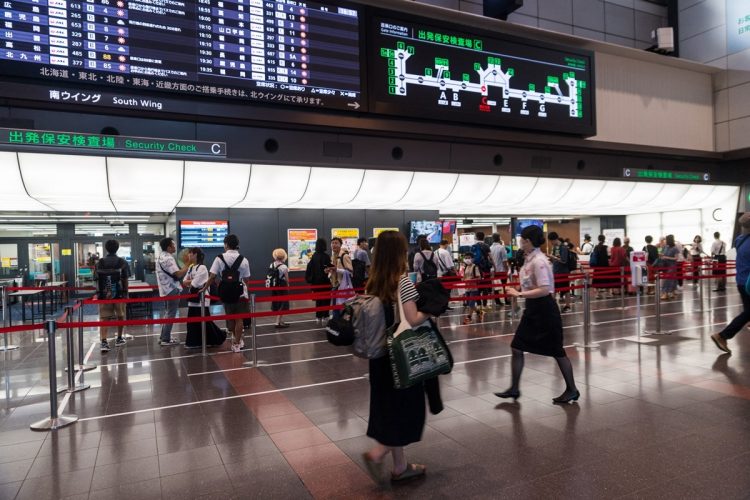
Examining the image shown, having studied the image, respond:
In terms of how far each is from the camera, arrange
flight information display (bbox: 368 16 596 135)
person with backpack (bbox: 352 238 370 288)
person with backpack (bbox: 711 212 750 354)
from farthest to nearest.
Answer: person with backpack (bbox: 352 238 370 288)
flight information display (bbox: 368 16 596 135)
person with backpack (bbox: 711 212 750 354)

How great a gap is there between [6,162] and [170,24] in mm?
3851

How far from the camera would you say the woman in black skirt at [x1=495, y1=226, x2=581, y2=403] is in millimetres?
4805

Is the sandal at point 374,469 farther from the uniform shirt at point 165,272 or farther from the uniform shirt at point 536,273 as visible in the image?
the uniform shirt at point 165,272

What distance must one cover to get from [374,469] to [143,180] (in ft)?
27.6

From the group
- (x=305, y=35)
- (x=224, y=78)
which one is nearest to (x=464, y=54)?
(x=305, y=35)

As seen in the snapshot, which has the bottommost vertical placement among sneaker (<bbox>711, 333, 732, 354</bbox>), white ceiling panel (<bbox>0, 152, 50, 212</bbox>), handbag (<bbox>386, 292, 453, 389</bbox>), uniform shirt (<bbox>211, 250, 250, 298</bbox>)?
sneaker (<bbox>711, 333, 732, 354</bbox>)

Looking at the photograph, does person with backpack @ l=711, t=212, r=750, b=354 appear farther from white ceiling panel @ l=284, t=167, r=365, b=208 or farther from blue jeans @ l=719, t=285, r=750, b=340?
white ceiling panel @ l=284, t=167, r=365, b=208

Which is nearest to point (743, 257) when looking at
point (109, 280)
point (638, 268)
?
point (638, 268)

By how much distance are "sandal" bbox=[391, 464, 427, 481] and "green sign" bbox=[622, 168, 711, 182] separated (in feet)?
43.8

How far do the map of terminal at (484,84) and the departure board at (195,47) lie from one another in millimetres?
902

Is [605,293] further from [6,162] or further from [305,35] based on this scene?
[6,162]

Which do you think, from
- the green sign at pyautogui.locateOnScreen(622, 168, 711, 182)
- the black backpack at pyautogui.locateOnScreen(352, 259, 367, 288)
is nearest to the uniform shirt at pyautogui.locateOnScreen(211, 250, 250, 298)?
the black backpack at pyautogui.locateOnScreen(352, 259, 367, 288)

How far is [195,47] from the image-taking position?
8164mm

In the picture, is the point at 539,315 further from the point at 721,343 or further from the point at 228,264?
the point at 228,264
